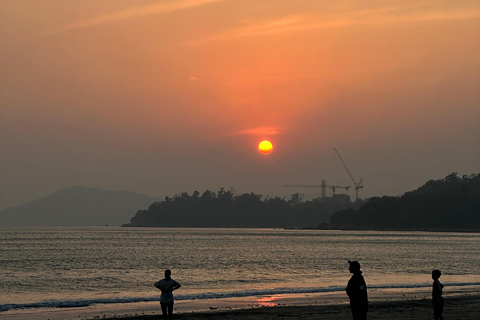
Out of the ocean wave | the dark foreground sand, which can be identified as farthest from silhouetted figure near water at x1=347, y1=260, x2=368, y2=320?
the ocean wave

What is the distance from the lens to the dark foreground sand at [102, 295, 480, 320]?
1326 inches

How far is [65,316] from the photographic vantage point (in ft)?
125

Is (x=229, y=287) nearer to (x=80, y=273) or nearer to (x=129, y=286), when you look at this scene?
(x=129, y=286)

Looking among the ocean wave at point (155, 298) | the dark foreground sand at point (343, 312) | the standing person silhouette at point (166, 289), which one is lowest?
the ocean wave at point (155, 298)

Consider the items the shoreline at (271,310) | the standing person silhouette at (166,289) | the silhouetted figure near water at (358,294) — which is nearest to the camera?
the silhouetted figure near water at (358,294)

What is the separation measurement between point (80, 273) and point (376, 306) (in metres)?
51.1

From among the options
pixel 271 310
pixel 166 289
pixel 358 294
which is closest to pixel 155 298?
pixel 271 310

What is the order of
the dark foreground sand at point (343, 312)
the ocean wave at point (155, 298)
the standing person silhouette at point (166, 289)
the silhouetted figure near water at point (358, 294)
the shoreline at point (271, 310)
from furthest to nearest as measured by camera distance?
the ocean wave at point (155, 298) < the shoreline at point (271, 310) < the dark foreground sand at point (343, 312) < the standing person silhouette at point (166, 289) < the silhouetted figure near water at point (358, 294)

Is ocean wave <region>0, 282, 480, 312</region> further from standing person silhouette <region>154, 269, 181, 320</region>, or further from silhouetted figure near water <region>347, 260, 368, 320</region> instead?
silhouetted figure near water <region>347, 260, 368, 320</region>

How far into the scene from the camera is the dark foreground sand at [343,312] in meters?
33.7

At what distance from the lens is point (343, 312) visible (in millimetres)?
36219

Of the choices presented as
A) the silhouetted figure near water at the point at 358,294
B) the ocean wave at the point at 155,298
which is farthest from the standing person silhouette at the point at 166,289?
the ocean wave at the point at 155,298

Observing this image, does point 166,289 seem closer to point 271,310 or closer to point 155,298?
point 271,310

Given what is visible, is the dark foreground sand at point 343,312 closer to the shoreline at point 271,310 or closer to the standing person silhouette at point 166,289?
the shoreline at point 271,310
